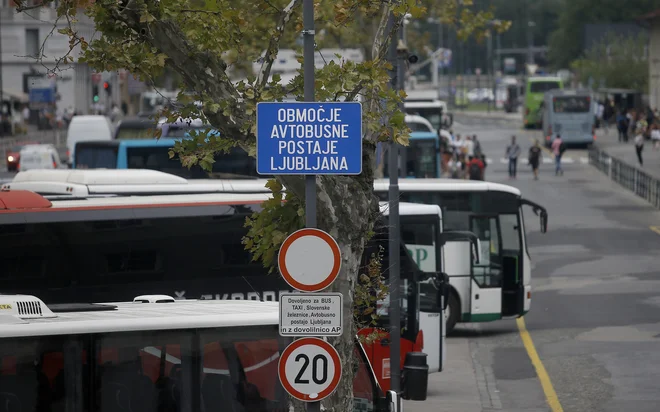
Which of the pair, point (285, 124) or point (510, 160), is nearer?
point (285, 124)

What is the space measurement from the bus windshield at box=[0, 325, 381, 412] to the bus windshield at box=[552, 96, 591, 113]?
63285 millimetres

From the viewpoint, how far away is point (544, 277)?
94.3 feet

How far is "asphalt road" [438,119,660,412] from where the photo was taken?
17438 mm

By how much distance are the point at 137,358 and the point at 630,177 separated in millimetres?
42117

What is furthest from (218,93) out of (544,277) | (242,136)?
(544,277)

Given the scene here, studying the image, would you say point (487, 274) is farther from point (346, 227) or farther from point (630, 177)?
point (630, 177)

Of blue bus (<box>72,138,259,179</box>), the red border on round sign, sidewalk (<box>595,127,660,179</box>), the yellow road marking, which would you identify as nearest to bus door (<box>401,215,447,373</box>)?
the yellow road marking

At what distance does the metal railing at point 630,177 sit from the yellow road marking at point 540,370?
2070cm

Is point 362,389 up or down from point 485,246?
up

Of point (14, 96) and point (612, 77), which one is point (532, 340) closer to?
point (14, 96)

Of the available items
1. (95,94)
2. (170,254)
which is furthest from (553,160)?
(170,254)

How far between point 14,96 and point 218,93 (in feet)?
256

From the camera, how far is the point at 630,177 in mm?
49188

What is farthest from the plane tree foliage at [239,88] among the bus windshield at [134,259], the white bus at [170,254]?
the white bus at [170,254]
